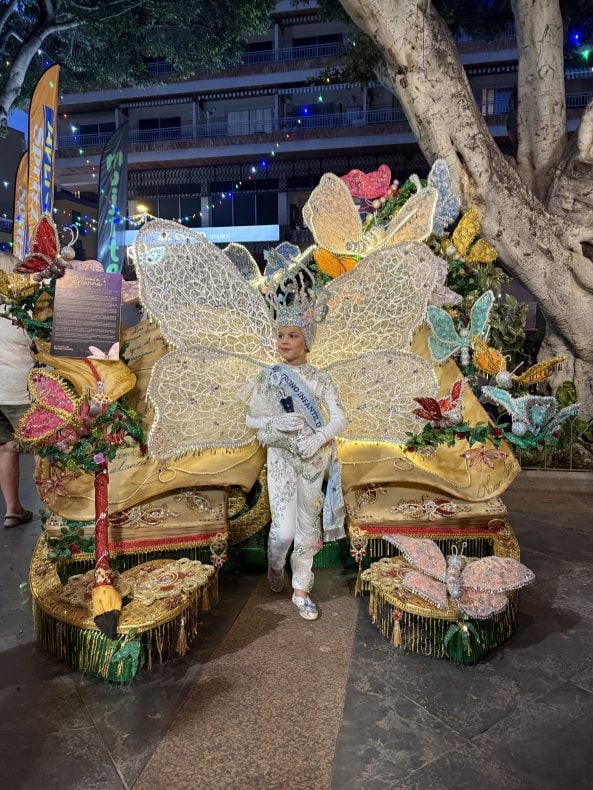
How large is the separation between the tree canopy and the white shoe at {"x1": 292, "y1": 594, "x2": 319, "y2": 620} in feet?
35.0

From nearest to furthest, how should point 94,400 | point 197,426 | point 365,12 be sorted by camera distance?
1. point 94,400
2. point 197,426
3. point 365,12

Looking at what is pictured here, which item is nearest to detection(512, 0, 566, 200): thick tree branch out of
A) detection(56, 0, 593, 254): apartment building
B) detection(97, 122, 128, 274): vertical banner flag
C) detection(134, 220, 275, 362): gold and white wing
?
detection(134, 220, 275, 362): gold and white wing

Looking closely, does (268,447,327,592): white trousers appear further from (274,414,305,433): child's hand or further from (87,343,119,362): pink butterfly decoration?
(87,343,119,362): pink butterfly decoration

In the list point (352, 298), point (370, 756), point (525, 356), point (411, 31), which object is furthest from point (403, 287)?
point (525, 356)

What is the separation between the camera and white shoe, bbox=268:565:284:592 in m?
3.49

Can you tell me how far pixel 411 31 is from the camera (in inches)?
238

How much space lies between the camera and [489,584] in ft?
9.31

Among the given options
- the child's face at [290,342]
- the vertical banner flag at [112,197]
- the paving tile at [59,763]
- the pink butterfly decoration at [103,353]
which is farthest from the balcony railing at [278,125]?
the paving tile at [59,763]

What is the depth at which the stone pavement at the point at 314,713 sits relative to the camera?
209cm

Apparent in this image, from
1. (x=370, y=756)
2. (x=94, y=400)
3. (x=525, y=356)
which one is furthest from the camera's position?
(x=525, y=356)

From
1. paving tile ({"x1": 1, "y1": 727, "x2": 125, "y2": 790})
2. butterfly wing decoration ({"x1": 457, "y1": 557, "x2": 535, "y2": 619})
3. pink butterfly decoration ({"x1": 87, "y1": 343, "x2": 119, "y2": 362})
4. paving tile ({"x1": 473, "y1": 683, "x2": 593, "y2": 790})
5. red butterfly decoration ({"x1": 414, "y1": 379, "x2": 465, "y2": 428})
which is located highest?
pink butterfly decoration ({"x1": 87, "y1": 343, "x2": 119, "y2": 362})

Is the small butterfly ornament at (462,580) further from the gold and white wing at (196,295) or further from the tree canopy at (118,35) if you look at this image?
the tree canopy at (118,35)

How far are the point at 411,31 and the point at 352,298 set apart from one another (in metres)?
3.76

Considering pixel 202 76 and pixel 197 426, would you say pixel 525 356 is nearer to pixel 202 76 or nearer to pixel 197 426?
pixel 197 426
